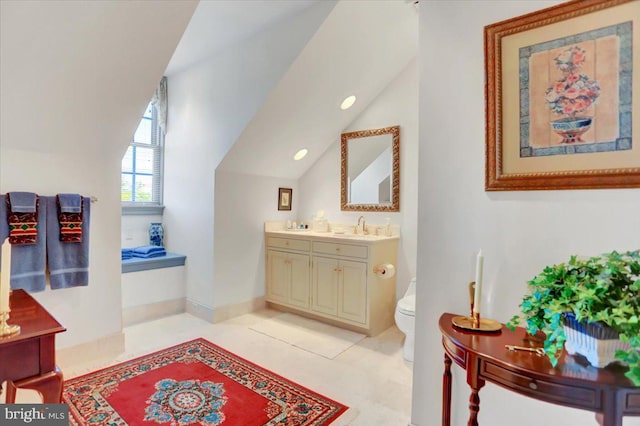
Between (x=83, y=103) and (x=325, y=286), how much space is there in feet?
8.37

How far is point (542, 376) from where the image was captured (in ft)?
3.42

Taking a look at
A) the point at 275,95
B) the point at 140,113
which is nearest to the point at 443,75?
the point at 275,95

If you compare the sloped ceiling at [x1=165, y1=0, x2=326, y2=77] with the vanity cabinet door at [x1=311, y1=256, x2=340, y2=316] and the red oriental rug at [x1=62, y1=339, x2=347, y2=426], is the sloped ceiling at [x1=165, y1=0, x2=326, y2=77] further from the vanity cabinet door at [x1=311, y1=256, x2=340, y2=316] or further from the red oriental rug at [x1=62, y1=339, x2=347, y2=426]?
the red oriental rug at [x1=62, y1=339, x2=347, y2=426]

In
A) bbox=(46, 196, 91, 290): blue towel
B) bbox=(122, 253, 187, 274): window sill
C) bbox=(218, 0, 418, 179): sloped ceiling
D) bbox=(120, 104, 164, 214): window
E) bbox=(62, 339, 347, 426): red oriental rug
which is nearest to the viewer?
bbox=(62, 339, 347, 426): red oriental rug

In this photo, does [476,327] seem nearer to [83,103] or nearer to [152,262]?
[83,103]

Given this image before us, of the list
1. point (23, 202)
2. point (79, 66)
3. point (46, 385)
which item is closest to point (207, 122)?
point (79, 66)

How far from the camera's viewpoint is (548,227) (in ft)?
4.65

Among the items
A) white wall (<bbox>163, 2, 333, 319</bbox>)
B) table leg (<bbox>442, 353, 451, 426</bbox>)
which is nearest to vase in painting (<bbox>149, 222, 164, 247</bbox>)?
white wall (<bbox>163, 2, 333, 319</bbox>)

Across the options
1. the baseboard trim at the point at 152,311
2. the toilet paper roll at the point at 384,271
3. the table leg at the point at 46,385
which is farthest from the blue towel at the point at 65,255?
the toilet paper roll at the point at 384,271

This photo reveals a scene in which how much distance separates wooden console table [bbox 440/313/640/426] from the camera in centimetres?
97

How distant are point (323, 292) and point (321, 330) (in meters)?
0.38

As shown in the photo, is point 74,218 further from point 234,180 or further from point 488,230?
point 488,230

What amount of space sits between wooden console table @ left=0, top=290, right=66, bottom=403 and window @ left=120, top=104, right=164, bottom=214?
111 inches

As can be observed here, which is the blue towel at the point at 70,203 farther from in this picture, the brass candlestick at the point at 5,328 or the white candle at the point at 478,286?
the white candle at the point at 478,286
